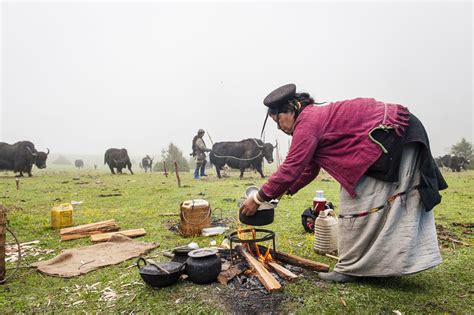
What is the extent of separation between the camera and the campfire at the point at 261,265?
3.35 m

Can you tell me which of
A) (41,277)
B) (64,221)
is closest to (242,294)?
(41,277)

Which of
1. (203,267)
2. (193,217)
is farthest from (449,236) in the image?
(203,267)

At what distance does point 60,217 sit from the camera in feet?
21.5

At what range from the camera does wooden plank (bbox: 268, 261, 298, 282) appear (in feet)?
11.1

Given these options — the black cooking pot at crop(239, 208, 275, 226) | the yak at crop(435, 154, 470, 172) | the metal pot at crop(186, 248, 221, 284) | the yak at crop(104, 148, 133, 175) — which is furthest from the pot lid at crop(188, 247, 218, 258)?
the yak at crop(435, 154, 470, 172)

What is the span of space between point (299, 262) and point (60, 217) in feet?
17.2

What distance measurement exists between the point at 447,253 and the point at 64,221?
23.0 feet

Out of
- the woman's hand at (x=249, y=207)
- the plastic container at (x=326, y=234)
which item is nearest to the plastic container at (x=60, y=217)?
the woman's hand at (x=249, y=207)

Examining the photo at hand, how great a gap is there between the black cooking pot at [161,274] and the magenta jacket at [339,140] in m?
1.22

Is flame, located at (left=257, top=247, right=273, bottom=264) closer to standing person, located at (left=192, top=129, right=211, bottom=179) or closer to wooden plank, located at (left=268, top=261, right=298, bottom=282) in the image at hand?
wooden plank, located at (left=268, top=261, right=298, bottom=282)

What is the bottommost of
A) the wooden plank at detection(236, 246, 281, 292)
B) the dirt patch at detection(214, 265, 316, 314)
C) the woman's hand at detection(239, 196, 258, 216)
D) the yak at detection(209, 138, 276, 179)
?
the dirt patch at detection(214, 265, 316, 314)

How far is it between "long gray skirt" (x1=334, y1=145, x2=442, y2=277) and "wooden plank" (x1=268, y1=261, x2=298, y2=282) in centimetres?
63

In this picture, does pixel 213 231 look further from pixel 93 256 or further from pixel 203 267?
pixel 203 267

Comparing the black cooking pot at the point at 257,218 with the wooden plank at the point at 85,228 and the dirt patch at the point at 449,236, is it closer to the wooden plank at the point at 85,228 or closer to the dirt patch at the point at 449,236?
the dirt patch at the point at 449,236
